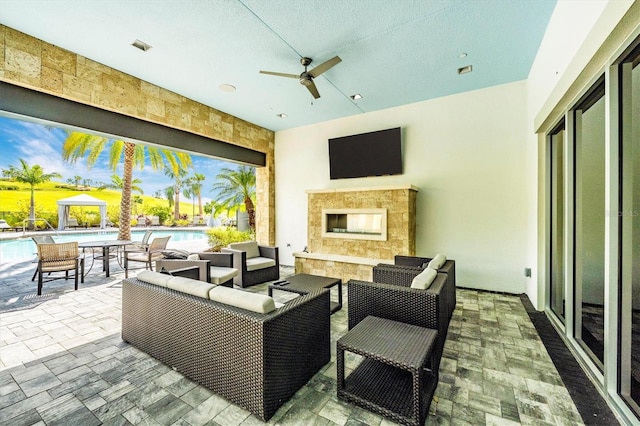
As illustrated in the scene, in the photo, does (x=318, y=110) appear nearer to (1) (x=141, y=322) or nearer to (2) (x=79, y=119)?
(2) (x=79, y=119)

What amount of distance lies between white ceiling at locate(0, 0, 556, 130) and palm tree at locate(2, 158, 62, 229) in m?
14.8

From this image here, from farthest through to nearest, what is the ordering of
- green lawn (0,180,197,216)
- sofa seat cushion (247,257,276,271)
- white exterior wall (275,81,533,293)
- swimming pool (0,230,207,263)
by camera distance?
1. green lawn (0,180,197,216)
2. swimming pool (0,230,207,263)
3. sofa seat cushion (247,257,276,271)
4. white exterior wall (275,81,533,293)

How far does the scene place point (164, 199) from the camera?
21.7 metres

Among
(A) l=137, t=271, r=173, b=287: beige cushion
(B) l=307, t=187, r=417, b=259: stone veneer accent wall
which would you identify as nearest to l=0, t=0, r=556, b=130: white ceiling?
(B) l=307, t=187, r=417, b=259: stone veneer accent wall

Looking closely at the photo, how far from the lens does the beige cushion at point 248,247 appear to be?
200 inches

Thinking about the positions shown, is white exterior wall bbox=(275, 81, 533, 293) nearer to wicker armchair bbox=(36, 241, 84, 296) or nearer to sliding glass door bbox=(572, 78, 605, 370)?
sliding glass door bbox=(572, 78, 605, 370)

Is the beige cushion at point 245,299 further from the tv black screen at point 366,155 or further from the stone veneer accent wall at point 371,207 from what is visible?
the tv black screen at point 366,155

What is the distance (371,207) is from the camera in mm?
5102

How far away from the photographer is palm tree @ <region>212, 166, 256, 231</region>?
944cm

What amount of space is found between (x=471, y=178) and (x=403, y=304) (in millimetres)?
3402

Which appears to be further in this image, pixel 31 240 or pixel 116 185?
pixel 116 185

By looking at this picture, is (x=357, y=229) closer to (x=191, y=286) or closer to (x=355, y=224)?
(x=355, y=224)

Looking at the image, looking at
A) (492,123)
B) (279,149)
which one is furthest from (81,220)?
(492,123)

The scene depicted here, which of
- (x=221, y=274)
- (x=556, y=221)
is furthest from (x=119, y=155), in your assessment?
(x=556, y=221)
